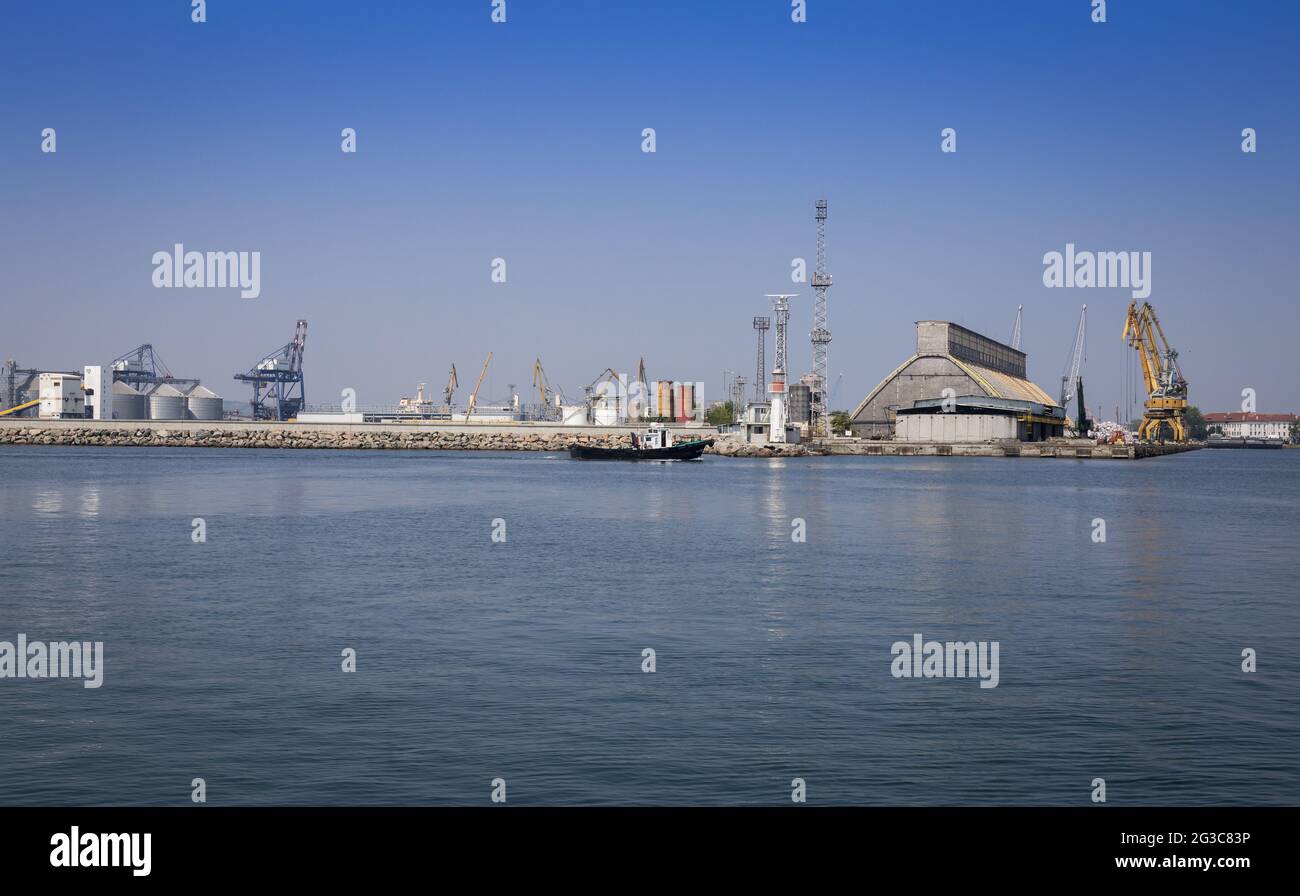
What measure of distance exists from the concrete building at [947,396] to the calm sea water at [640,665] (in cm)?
10814

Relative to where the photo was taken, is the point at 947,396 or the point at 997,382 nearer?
the point at 947,396

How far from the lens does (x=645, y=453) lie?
404 feet

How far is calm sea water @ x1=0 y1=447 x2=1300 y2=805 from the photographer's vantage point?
1251 centimetres

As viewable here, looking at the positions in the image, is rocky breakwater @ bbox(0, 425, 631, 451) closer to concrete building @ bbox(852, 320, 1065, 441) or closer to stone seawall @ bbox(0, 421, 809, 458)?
stone seawall @ bbox(0, 421, 809, 458)

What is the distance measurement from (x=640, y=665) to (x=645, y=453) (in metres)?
105

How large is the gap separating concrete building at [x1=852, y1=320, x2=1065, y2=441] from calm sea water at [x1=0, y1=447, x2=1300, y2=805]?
355ft

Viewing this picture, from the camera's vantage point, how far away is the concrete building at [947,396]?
151750 millimetres

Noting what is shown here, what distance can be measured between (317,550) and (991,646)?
23.5 meters
